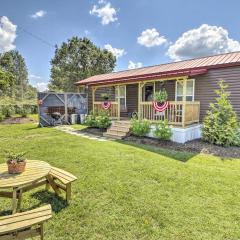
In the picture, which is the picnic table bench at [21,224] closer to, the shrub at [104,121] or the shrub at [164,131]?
the shrub at [164,131]

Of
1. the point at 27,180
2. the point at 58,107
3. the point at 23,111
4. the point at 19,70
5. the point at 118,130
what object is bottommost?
the point at 118,130

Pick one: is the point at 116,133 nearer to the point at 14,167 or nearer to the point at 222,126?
the point at 222,126

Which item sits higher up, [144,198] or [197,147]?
[197,147]

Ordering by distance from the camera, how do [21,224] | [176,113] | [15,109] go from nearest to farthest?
[21,224] → [176,113] → [15,109]

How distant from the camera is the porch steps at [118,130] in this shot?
925cm

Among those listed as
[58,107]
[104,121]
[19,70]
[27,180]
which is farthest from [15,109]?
[19,70]

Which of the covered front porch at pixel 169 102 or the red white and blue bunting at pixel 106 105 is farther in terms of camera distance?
the red white and blue bunting at pixel 106 105

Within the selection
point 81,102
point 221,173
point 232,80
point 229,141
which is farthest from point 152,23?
point 221,173

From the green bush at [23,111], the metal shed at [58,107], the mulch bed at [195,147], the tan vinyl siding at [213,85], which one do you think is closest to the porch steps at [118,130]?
the mulch bed at [195,147]

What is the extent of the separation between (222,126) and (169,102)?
2.14 m

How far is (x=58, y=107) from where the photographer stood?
13906 mm

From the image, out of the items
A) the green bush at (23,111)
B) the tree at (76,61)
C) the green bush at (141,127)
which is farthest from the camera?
the tree at (76,61)

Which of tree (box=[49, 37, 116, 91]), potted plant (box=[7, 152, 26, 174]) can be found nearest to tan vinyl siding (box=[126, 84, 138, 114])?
potted plant (box=[7, 152, 26, 174])

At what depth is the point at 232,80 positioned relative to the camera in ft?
28.5
